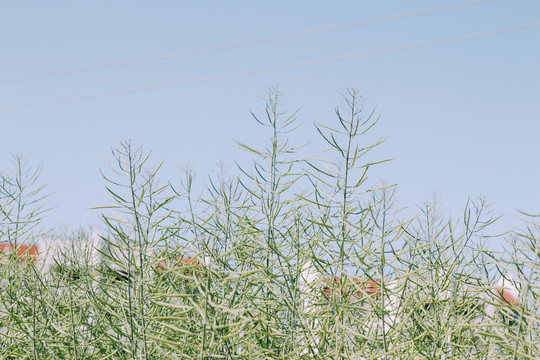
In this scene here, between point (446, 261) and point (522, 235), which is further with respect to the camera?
point (446, 261)

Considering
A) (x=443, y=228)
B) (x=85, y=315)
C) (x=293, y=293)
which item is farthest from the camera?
(x=85, y=315)

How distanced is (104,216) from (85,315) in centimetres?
37

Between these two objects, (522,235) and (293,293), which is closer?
(522,235)

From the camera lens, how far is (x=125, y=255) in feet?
2.77

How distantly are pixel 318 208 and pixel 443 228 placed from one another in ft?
0.61

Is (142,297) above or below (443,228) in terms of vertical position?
below

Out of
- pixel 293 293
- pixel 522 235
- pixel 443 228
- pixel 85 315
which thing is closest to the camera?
pixel 522 235

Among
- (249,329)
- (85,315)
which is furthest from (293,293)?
(85,315)

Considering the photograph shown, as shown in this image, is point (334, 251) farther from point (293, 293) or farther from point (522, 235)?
A: point (522, 235)

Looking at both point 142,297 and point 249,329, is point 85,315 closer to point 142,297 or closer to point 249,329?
point 142,297

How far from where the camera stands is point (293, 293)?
0.80 meters

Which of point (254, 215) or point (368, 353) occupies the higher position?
point (254, 215)

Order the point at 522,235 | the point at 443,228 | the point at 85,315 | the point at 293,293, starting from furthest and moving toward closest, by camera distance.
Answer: the point at 85,315 → the point at 443,228 → the point at 293,293 → the point at 522,235

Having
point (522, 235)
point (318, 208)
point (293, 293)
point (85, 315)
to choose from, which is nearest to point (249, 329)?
point (293, 293)
